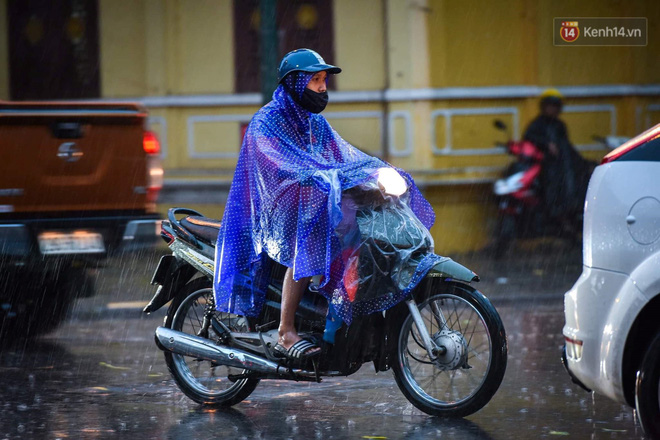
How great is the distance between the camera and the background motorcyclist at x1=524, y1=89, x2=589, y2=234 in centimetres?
1298

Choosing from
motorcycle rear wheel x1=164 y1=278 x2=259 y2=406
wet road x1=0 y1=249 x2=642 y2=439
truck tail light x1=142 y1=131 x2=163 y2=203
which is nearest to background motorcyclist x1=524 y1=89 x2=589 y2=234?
wet road x1=0 y1=249 x2=642 y2=439

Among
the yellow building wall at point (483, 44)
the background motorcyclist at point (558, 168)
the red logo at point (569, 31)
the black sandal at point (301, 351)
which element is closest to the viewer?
the black sandal at point (301, 351)

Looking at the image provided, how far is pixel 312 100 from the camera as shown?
18.4 feet

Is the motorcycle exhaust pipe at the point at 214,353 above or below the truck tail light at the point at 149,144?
below

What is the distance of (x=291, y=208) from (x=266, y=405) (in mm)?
1135

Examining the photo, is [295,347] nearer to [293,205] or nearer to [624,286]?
[293,205]

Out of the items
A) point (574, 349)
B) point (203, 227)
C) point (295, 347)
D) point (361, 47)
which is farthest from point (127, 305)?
point (361, 47)

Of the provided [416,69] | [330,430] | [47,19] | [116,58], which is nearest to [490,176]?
[416,69]

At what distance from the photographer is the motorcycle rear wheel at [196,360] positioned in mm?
5988

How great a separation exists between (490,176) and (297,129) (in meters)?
9.29

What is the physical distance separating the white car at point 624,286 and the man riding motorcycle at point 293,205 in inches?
40.9

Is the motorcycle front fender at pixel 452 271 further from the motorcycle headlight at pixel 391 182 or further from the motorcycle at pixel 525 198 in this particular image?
the motorcycle at pixel 525 198

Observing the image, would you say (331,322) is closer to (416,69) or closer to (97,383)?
(97,383)

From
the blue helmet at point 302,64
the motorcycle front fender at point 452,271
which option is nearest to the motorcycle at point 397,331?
the motorcycle front fender at point 452,271
